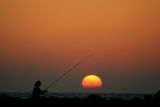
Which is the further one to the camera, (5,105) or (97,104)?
(97,104)

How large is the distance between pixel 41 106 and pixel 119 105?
3.27 metres

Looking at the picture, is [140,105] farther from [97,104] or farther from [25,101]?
[25,101]

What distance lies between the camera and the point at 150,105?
1542 centimetres

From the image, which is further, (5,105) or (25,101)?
(25,101)

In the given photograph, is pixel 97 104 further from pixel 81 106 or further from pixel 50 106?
pixel 50 106

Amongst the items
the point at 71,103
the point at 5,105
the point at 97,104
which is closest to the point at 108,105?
the point at 97,104

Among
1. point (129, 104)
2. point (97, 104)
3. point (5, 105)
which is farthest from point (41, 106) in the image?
point (129, 104)

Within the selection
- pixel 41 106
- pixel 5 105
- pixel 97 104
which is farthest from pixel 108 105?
pixel 5 105

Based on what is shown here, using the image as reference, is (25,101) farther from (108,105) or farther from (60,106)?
(108,105)

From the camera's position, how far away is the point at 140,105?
1570cm

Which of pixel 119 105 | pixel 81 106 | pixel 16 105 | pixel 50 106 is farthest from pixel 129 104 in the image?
pixel 16 105

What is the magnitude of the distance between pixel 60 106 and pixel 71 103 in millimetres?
681

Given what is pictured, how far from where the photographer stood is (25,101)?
15383 mm

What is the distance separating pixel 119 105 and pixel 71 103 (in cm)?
196
